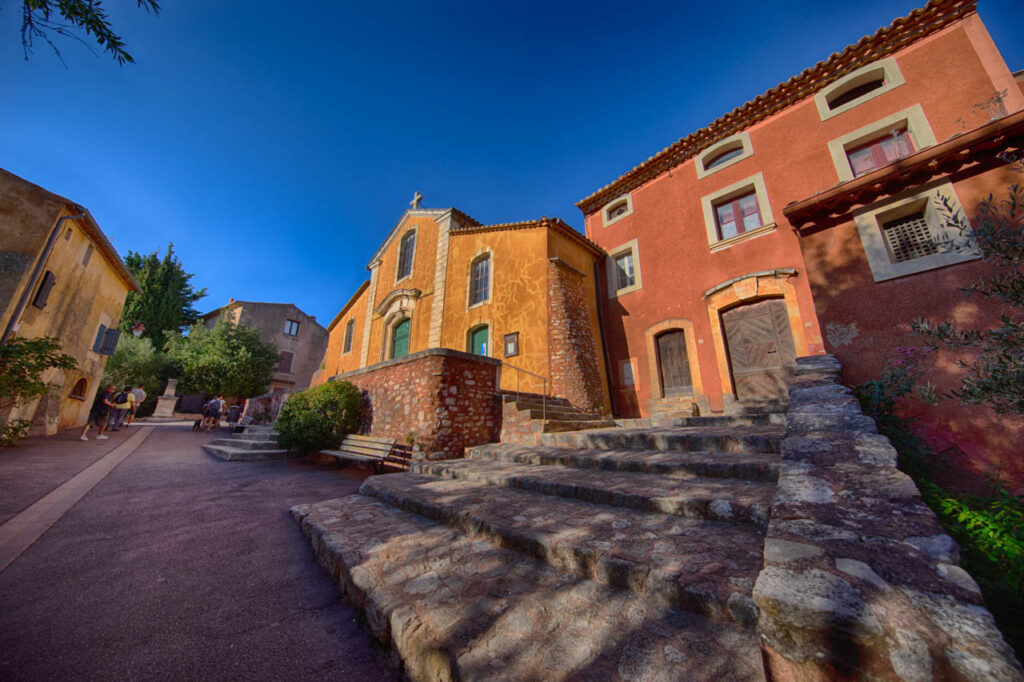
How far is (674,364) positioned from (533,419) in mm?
4779

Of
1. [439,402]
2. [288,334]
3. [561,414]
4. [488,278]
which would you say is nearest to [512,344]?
[488,278]

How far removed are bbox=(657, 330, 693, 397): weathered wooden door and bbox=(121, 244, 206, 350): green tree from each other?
30.8 m

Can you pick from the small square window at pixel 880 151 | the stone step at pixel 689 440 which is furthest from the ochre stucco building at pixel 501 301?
the small square window at pixel 880 151

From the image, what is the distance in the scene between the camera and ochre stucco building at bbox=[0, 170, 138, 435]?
26.5 feet

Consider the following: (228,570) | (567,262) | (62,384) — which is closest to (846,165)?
(567,262)

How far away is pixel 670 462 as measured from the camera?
11.0 ft

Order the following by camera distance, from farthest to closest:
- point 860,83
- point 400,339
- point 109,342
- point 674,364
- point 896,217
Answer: point 400,339
point 109,342
point 674,364
point 860,83
point 896,217

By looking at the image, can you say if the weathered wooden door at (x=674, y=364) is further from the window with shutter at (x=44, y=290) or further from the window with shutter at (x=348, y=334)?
the window with shutter at (x=44, y=290)

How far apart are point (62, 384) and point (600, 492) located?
15859 millimetres

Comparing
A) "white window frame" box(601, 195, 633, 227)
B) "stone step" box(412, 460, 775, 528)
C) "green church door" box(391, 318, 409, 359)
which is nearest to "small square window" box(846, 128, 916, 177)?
"white window frame" box(601, 195, 633, 227)

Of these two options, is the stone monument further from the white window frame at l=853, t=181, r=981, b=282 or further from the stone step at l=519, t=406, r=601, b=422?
the white window frame at l=853, t=181, r=981, b=282

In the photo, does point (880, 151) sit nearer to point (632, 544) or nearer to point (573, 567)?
point (632, 544)

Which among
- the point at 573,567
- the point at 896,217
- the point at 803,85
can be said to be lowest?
the point at 573,567

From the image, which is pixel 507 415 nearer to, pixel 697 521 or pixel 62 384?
pixel 697 521
